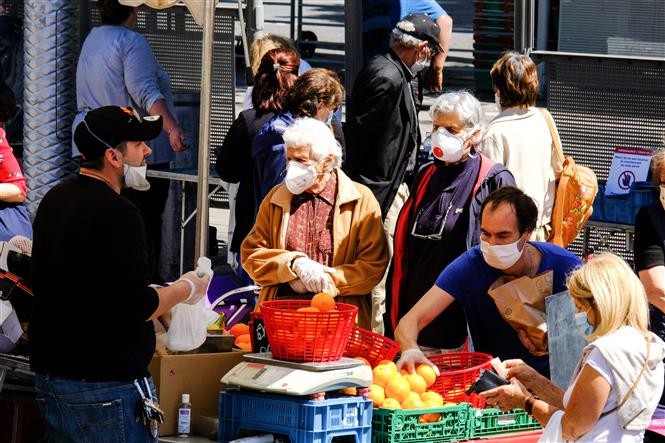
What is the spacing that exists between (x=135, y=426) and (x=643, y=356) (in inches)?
65.3

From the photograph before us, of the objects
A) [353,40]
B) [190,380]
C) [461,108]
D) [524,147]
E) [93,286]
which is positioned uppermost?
[353,40]

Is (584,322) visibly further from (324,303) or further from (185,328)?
(185,328)

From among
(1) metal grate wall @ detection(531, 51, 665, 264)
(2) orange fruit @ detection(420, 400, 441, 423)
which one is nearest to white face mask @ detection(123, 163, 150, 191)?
(2) orange fruit @ detection(420, 400, 441, 423)

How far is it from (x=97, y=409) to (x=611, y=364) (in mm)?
1661

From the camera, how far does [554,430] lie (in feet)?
14.1

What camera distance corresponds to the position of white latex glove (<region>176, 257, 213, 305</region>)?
16.0ft

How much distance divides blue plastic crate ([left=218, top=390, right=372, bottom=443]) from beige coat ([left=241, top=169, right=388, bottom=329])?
1035mm

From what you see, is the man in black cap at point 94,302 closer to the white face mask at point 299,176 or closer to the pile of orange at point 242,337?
the pile of orange at point 242,337

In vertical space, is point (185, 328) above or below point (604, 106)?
below

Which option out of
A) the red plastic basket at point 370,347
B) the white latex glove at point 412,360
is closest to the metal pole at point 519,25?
the red plastic basket at point 370,347

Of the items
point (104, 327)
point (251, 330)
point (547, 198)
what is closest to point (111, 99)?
point (547, 198)

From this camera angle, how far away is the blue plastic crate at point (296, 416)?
4656 mm

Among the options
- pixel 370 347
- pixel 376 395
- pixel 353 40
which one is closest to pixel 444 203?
pixel 370 347

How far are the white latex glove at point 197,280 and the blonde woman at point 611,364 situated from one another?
4.36 ft
